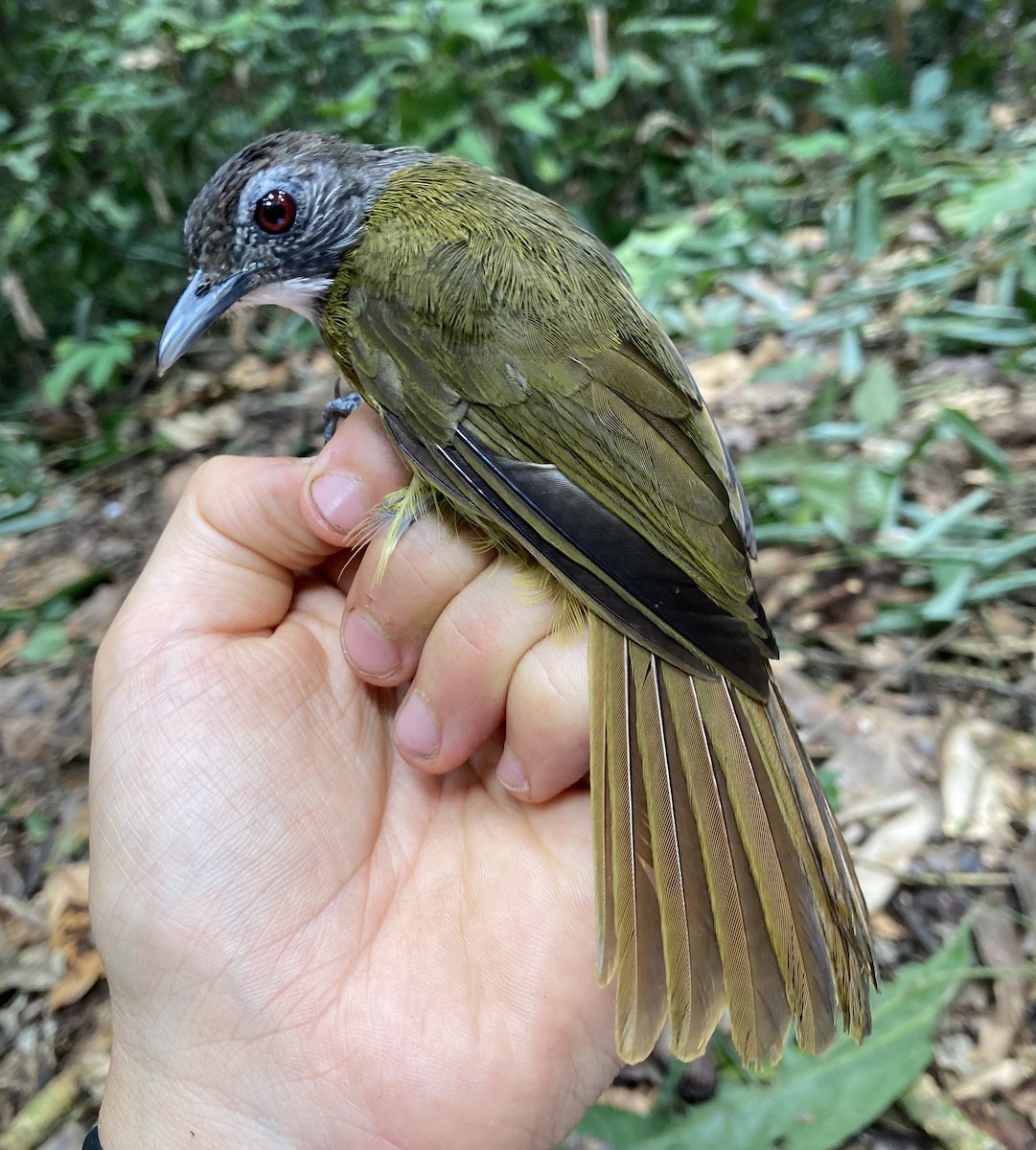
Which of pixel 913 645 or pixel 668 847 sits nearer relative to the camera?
pixel 668 847

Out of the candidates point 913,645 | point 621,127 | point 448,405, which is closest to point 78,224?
point 621,127

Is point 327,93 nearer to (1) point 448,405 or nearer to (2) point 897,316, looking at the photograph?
(2) point 897,316

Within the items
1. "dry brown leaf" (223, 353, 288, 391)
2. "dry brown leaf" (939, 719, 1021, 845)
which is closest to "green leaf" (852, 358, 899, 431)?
"dry brown leaf" (939, 719, 1021, 845)

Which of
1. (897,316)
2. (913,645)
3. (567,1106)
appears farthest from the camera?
(897,316)

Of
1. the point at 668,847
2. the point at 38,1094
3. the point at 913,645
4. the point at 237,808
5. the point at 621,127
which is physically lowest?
the point at 38,1094

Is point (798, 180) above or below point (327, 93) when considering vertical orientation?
below

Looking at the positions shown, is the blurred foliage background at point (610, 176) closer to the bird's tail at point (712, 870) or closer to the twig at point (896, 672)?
the twig at point (896, 672)

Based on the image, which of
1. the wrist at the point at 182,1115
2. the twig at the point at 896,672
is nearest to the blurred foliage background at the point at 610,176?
the twig at the point at 896,672

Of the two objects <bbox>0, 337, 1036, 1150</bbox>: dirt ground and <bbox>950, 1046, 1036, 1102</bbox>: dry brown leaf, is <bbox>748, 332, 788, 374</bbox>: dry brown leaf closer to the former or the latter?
<bbox>0, 337, 1036, 1150</bbox>: dirt ground
